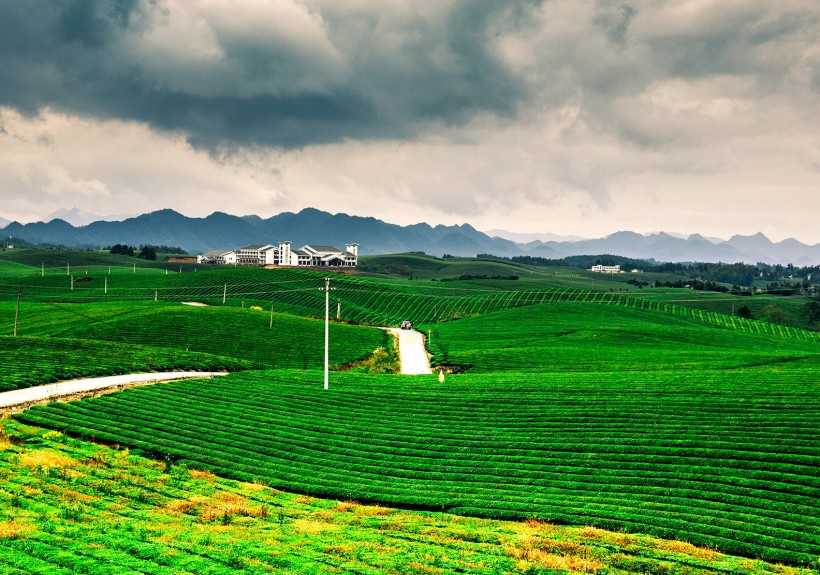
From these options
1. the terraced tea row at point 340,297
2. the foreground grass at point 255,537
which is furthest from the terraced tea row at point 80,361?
the terraced tea row at point 340,297

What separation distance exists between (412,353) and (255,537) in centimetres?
6254

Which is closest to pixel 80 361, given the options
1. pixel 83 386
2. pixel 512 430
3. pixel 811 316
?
pixel 83 386

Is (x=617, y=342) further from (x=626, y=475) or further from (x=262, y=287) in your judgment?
(x=262, y=287)

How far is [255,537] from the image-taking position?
2197cm

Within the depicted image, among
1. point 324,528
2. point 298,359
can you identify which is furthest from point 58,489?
point 298,359

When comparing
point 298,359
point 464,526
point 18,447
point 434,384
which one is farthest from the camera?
point 298,359

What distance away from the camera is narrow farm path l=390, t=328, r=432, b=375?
72.6 m

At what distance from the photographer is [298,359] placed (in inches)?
2953

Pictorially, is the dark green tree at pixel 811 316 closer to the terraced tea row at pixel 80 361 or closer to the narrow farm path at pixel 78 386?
the terraced tea row at pixel 80 361

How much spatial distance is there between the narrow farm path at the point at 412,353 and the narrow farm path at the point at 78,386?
82.6 ft

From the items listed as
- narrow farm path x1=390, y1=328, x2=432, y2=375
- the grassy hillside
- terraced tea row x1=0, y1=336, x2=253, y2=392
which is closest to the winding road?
narrow farm path x1=390, y1=328, x2=432, y2=375

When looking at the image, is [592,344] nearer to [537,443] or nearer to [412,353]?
[412,353]

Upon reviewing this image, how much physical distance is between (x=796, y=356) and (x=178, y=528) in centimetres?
7320

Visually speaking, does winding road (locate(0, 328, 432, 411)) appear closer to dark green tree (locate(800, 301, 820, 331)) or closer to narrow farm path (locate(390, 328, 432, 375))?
→ narrow farm path (locate(390, 328, 432, 375))
